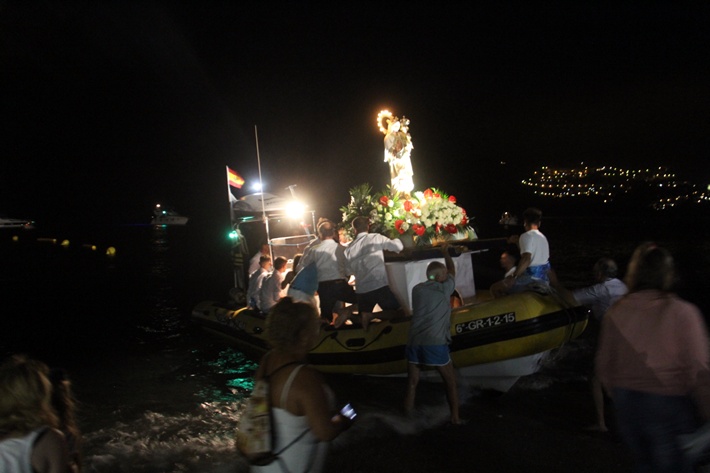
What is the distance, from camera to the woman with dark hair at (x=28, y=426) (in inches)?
94.5

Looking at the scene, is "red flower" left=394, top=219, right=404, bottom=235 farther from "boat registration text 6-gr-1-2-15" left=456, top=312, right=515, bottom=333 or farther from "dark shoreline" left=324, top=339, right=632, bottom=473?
"dark shoreline" left=324, top=339, right=632, bottom=473

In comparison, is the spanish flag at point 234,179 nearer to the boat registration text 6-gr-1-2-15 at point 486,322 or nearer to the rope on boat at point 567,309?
the boat registration text 6-gr-1-2-15 at point 486,322

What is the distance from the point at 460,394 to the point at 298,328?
519 centimetres

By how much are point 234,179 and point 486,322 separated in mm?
6344

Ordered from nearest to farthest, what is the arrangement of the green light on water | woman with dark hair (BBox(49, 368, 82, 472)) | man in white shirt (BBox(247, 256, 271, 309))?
woman with dark hair (BBox(49, 368, 82, 472))
the green light on water
man in white shirt (BBox(247, 256, 271, 309))

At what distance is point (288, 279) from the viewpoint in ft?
29.4

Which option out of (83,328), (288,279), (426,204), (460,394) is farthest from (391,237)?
(83,328)

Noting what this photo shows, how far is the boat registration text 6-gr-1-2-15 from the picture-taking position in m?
6.70

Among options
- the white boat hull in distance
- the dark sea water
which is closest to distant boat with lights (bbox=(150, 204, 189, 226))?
the white boat hull in distance

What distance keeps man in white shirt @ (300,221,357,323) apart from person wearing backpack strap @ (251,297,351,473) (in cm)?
516

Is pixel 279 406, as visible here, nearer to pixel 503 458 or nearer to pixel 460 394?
pixel 503 458

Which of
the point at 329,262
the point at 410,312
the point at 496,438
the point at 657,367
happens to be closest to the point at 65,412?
the point at 657,367

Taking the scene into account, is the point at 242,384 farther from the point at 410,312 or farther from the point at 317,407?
the point at 317,407

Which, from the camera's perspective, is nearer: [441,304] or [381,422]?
[441,304]
